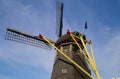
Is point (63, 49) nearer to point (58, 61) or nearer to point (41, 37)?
point (58, 61)

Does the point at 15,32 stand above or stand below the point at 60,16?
below

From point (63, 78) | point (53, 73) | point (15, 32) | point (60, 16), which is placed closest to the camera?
point (63, 78)

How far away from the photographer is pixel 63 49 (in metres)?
24.8

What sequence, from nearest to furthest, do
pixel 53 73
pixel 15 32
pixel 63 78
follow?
pixel 63 78, pixel 53 73, pixel 15 32

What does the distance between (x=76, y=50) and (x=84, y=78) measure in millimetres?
3500

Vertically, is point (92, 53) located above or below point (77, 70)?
above

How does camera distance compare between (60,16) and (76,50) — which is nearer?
(76,50)

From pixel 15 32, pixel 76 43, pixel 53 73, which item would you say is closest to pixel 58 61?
pixel 53 73

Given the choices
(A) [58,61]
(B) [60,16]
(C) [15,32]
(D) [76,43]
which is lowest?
(A) [58,61]

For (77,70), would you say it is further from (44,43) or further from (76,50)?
(44,43)

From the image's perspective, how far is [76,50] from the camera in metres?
24.4

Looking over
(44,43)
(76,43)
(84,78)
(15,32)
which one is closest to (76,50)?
(76,43)

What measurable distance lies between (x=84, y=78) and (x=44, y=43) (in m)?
8.05

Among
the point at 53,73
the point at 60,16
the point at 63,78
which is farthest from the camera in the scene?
the point at 60,16
